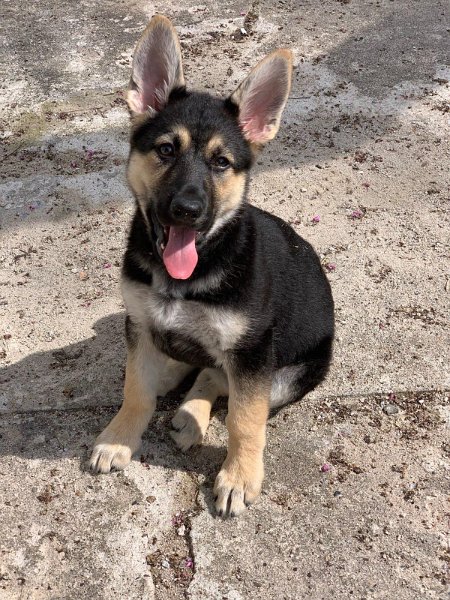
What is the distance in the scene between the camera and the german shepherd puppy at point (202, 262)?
3.20 meters

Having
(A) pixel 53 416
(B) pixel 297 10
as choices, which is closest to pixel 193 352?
(A) pixel 53 416

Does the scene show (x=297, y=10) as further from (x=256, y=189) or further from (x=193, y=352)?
(x=193, y=352)

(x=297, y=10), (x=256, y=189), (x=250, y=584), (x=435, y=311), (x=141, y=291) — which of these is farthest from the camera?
(x=297, y=10)

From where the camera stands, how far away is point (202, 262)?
331 centimetres

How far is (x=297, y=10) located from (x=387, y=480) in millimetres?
6670

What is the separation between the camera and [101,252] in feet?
17.0

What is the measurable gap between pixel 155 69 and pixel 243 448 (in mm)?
2075

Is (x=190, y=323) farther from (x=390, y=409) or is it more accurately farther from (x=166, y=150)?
(x=390, y=409)

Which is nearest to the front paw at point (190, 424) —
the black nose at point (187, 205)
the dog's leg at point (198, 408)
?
the dog's leg at point (198, 408)

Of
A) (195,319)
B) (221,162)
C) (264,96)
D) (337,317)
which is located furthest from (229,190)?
(337,317)

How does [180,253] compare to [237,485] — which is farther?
[237,485]

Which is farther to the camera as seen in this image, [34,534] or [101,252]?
[101,252]

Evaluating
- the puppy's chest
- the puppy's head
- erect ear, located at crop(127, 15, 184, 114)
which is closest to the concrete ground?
the puppy's chest

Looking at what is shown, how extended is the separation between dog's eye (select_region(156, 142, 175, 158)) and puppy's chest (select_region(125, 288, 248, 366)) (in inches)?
27.2
